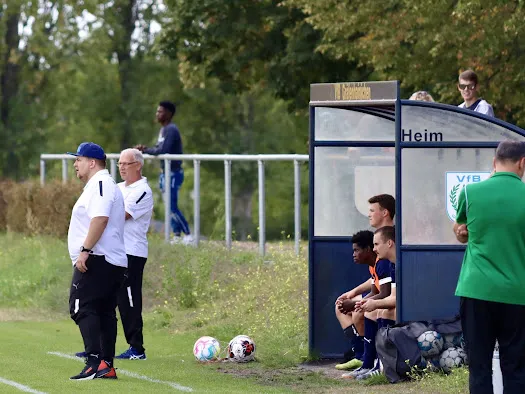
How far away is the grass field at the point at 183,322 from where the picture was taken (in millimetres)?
10328

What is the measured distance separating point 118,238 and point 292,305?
15.5 ft

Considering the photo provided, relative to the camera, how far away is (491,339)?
786 centimetres

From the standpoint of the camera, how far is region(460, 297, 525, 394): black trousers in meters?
7.78

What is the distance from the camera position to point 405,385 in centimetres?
1004

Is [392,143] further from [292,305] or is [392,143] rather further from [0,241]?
[0,241]

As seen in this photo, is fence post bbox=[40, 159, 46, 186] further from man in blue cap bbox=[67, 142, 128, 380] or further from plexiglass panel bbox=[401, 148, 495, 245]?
plexiglass panel bbox=[401, 148, 495, 245]

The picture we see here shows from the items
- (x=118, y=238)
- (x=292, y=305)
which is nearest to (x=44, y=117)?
(x=292, y=305)

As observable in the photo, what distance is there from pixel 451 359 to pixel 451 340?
0.69 ft

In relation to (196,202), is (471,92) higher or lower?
higher

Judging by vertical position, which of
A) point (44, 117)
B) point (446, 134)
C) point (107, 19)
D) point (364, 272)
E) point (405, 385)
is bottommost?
point (405, 385)

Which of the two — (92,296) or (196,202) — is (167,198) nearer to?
(196,202)

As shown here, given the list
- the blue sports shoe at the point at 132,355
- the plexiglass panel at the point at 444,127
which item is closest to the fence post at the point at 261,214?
the blue sports shoe at the point at 132,355

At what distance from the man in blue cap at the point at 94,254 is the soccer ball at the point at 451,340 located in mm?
2600

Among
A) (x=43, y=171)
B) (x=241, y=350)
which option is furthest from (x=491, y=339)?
(x=43, y=171)
